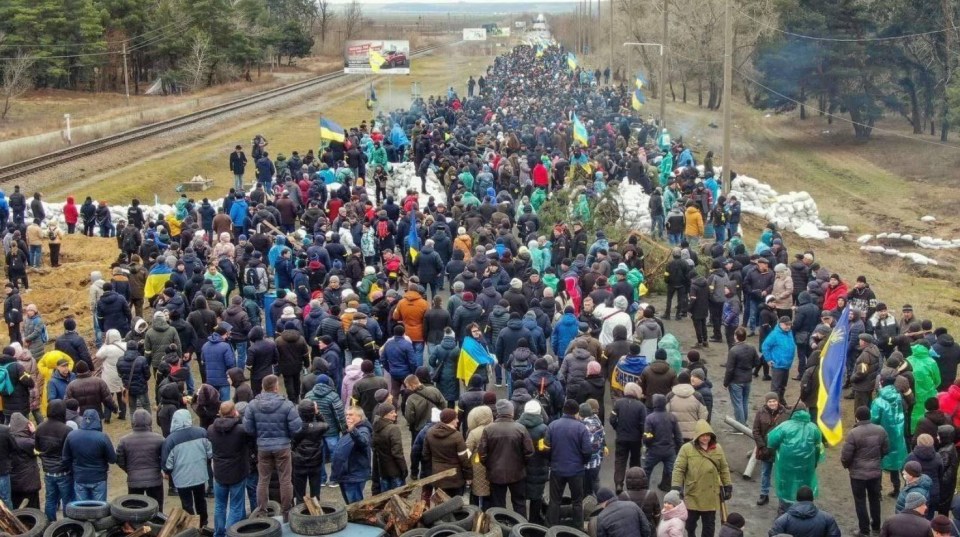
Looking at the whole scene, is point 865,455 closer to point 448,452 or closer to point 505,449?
point 505,449

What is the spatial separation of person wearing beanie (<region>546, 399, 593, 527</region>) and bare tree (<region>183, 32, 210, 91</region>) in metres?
62.1

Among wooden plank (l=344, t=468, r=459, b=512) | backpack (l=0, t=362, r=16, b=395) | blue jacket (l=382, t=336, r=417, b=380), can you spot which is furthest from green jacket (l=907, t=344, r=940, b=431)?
backpack (l=0, t=362, r=16, b=395)

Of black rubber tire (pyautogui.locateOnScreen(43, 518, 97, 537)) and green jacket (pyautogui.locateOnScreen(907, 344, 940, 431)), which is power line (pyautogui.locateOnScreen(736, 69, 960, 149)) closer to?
green jacket (pyautogui.locateOnScreen(907, 344, 940, 431))

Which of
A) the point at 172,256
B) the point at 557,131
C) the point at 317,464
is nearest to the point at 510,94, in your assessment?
the point at 557,131

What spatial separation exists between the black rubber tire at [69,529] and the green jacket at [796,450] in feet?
22.5

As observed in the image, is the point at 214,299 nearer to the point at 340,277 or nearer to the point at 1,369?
the point at 340,277

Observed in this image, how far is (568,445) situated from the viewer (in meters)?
11.5

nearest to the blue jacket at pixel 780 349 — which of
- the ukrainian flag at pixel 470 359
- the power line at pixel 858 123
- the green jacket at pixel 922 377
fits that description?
the green jacket at pixel 922 377

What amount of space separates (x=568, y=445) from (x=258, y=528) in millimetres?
3241

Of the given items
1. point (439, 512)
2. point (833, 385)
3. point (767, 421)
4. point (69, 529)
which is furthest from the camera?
point (767, 421)

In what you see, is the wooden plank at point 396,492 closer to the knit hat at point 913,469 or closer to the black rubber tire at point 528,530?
the black rubber tire at point 528,530

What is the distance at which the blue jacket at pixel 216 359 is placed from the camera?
1402 centimetres

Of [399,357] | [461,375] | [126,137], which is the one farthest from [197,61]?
[461,375]

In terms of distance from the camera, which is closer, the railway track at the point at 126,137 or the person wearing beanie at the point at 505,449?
the person wearing beanie at the point at 505,449
